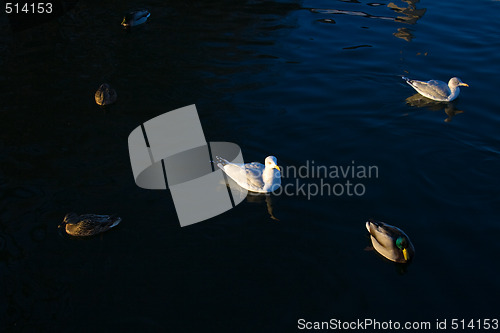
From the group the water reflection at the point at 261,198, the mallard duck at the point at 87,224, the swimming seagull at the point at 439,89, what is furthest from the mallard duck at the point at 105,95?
the swimming seagull at the point at 439,89

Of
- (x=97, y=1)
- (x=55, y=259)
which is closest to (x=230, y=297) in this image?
(x=55, y=259)

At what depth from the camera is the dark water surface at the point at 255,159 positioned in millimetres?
7961

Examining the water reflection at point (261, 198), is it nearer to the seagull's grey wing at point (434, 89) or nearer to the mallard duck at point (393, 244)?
the mallard duck at point (393, 244)

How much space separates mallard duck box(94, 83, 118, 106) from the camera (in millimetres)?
13188

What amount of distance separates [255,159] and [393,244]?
405 centimetres

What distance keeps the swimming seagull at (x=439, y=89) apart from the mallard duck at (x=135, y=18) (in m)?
10.3

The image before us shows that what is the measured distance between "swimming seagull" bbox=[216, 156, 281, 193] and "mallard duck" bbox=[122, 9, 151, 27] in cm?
951

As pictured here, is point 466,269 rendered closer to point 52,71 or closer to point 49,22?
point 52,71

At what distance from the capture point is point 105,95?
520 inches

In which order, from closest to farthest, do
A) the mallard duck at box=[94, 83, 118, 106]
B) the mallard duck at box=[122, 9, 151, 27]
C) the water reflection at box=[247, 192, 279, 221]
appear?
the water reflection at box=[247, 192, 279, 221]
the mallard duck at box=[94, 83, 118, 106]
the mallard duck at box=[122, 9, 151, 27]

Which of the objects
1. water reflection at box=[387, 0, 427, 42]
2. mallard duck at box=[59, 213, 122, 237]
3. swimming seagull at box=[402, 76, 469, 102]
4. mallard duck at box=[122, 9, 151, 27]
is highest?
mallard duck at box=[122, 9, 151, 27]

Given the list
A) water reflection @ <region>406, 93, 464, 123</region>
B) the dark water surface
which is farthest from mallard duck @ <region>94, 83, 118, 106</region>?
water reflection @ <region>406, 93, 464, 123</region>

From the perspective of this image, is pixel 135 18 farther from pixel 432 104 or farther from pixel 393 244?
pixel 393 244

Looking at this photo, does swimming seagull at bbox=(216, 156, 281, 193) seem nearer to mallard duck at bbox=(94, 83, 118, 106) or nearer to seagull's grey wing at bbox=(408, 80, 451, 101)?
mallard duck at bbox=(94, 83, 118, 106)
